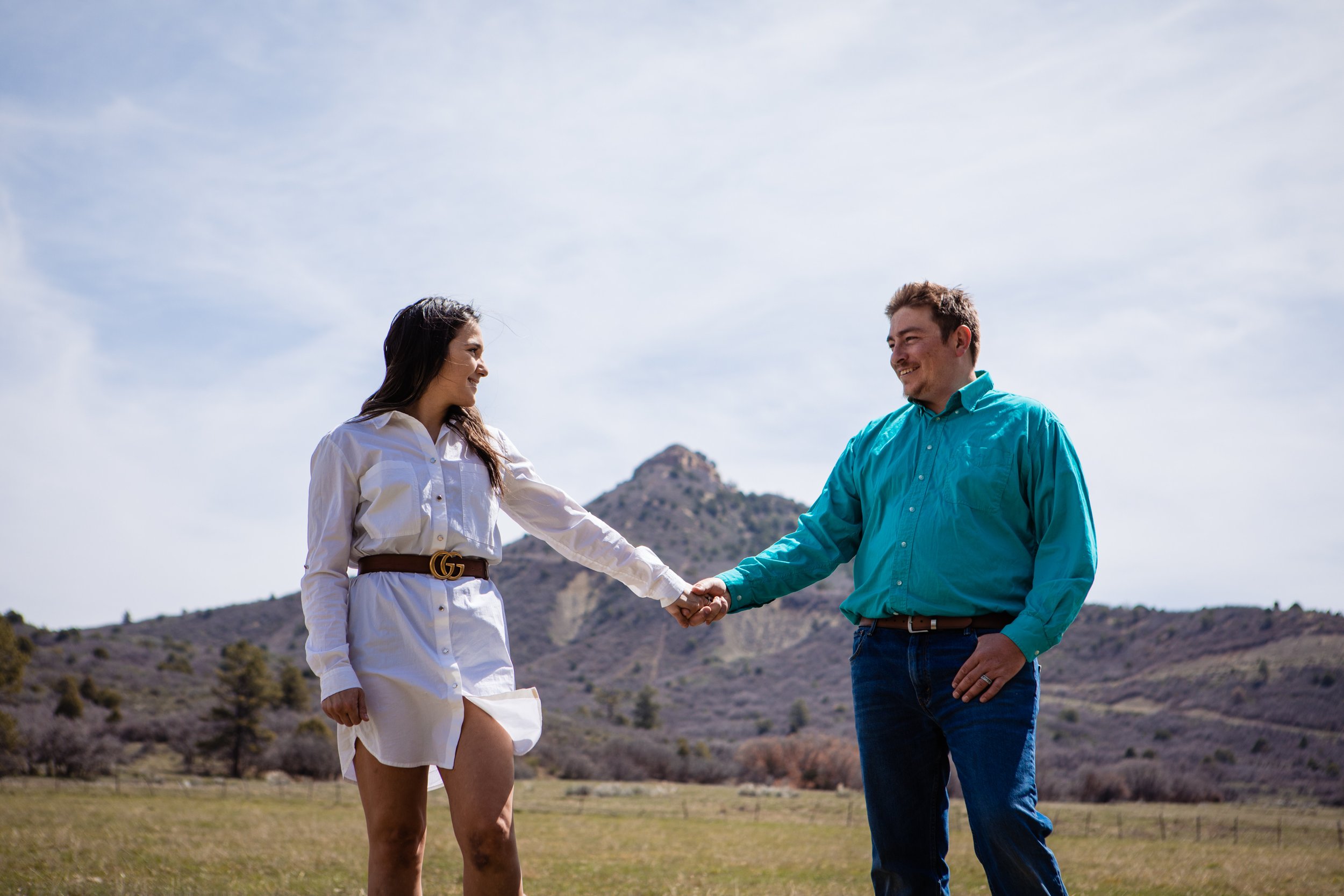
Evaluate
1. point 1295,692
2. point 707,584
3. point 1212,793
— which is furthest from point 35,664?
point 1295,692

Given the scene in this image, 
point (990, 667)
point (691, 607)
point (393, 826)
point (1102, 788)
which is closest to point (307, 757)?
point (1102, 788)

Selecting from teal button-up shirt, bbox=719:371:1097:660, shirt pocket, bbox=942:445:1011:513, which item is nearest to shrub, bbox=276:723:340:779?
teal button-up shirt, bbox=719:371:1097:660

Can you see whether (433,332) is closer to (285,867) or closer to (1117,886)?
(285,867)

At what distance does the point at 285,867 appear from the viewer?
10.5 m

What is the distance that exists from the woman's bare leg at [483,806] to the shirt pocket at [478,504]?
1.68 ft

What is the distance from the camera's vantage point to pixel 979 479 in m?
3.21

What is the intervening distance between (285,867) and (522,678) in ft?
200

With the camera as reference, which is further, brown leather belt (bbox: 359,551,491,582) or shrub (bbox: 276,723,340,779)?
shrub (bbox: 276,723,340,779)

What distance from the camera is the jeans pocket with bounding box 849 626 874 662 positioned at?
11.1 feet

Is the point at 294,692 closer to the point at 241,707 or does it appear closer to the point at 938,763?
the point at 241,707

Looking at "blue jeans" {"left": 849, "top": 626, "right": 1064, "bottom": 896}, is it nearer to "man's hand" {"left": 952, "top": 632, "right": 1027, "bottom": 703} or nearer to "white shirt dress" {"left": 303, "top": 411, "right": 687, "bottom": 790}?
"man's hand" {"left": 952, "top": 632, "right": 1027, "bottom": 703}

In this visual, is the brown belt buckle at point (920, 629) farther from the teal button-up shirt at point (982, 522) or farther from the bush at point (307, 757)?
the bush at point (307, 757)

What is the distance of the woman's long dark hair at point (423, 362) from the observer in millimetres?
3281

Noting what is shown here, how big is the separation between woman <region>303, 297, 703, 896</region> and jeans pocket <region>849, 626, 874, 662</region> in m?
1.08
